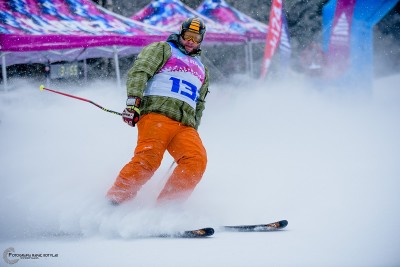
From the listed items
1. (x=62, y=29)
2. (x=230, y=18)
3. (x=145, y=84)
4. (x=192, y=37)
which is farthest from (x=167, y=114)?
(x=230, y=18)

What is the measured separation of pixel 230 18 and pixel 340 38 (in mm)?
3375

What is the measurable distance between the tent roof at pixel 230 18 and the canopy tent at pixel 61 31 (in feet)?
7.77

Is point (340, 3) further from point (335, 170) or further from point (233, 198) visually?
point (233, 198)

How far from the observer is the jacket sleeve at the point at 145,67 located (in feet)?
9.51

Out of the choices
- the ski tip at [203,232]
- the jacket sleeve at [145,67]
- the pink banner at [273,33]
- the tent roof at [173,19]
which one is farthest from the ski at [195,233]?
the tent roof at [173,19]

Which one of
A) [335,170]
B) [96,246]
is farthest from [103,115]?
[96,246]

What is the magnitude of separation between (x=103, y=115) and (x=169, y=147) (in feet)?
11.8

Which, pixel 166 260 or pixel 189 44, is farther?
pixel 189 44

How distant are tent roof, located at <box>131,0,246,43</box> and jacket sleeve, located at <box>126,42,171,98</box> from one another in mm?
6394

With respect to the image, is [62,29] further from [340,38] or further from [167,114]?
[167,114]

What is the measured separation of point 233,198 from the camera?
3.42 m

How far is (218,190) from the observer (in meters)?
3.61

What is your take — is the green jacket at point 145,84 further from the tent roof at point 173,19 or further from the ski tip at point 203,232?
the tent roof at point 173,19

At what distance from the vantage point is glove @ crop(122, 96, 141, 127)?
2.80 metres
